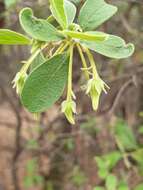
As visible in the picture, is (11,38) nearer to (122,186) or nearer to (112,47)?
(112,47)

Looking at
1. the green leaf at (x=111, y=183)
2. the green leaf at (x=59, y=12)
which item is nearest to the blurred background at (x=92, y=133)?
the green leaf at (x=111, y=183)

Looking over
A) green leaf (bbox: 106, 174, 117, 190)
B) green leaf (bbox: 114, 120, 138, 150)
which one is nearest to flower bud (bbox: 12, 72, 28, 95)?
green leaf (bbox: 106, 174, 117, 190)

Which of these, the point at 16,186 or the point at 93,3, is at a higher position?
the point at 93,3

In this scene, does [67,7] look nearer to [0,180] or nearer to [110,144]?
[110,144]

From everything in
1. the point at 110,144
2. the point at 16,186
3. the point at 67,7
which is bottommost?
the point at 16,186

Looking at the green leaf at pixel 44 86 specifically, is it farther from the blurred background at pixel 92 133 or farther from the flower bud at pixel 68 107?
the blurred background at pixel 92 133

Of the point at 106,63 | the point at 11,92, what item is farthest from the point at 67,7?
Result: the point at 11,92
